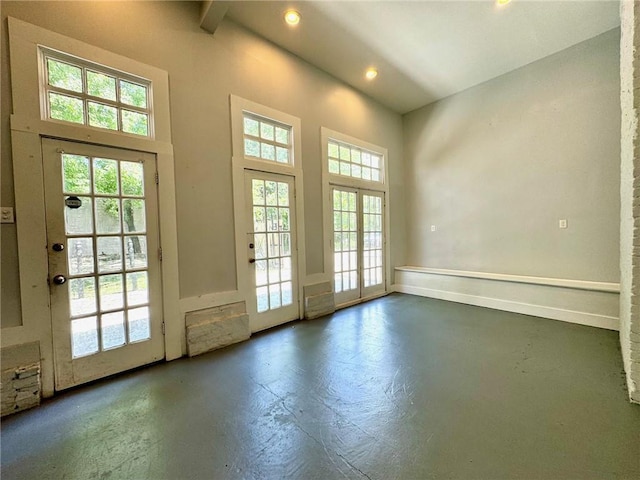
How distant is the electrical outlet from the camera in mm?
1885

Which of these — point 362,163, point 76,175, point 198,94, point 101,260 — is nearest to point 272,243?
point 101,260

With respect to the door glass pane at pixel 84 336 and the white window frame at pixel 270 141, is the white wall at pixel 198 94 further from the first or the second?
the door glass pane at pixel 84 336

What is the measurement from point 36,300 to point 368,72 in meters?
4.66

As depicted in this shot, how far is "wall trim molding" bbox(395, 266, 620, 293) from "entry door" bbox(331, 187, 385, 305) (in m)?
0.80

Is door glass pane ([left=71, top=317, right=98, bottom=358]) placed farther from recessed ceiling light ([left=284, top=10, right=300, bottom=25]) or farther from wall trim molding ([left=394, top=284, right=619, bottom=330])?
wall trim molding ([left=394, top=284, right=619, bottom=330])

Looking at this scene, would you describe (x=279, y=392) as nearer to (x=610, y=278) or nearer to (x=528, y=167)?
(x=610, y=278)

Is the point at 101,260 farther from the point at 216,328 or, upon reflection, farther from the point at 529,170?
the point at 529,170

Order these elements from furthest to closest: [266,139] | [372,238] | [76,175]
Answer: [372,238], [266,139], [76,175]

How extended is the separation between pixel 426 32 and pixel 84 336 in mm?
4808

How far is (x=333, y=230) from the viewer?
13.6ft

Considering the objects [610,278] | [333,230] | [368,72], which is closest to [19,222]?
[333,230]

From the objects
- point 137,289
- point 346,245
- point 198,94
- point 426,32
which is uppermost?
point 426,32

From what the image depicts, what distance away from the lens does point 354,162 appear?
458 cm

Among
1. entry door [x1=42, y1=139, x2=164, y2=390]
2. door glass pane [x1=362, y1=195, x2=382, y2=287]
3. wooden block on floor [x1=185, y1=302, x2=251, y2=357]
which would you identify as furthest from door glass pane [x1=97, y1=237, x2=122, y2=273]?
door glass pane [x1=362, y1=195, x2=382, y2=287]
